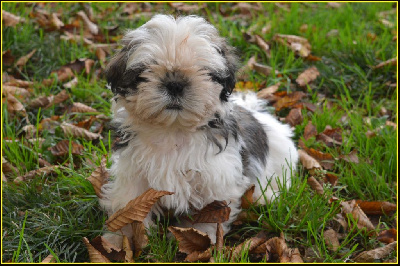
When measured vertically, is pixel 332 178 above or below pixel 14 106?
above

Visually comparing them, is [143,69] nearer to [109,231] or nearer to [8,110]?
[109,231]

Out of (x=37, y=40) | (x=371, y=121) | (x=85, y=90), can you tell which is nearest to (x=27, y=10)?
(x=37, y=40)

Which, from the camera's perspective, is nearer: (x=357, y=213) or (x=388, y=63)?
(x=357, y=213)

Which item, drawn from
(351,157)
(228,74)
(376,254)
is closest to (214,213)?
(228,74)

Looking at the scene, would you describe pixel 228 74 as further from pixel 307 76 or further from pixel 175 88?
pixel 307 76

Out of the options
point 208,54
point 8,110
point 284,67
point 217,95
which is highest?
point 208,54

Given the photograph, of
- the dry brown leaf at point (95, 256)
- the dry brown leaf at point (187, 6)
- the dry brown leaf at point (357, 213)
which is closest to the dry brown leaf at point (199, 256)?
the dry brown leaf at point (95, 256)
